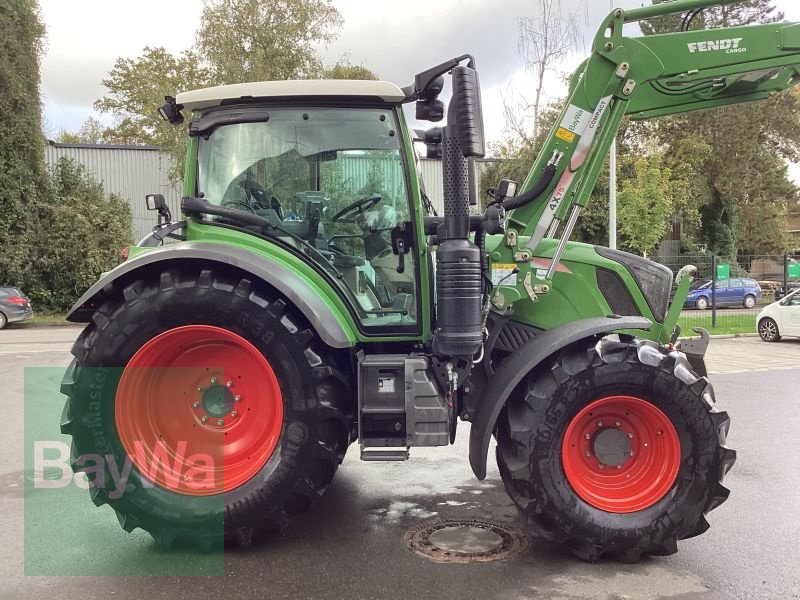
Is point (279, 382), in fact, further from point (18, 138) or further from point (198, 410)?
point (18, 138)

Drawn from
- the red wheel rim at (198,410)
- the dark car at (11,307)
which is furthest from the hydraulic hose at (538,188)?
the dark car at (11,307)

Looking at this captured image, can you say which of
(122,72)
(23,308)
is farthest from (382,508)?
(122,72)

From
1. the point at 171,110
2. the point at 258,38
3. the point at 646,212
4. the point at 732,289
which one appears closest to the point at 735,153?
the point at 732,289

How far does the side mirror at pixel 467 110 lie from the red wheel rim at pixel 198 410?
5.40 ft

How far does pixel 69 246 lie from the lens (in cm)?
2231

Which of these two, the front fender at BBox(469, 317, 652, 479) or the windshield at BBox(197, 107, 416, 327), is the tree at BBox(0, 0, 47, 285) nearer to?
the windshield at BBox(197, 107, 416, 327)

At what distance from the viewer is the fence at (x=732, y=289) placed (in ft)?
59.0

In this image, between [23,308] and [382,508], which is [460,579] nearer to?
[382,508]

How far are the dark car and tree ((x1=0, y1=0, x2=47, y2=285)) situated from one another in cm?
272

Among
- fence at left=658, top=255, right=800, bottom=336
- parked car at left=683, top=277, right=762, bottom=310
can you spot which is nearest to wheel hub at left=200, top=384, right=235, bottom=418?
fence at left=658, top=255, right=800, bottom=336

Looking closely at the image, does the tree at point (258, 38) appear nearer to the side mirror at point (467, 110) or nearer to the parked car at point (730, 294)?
the parked car at point (730, 294)

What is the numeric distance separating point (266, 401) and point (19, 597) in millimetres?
1546

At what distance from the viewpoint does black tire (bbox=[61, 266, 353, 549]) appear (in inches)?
141

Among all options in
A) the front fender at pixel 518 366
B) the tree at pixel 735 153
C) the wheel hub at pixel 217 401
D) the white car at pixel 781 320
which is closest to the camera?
the front fender at pixel 518 366
